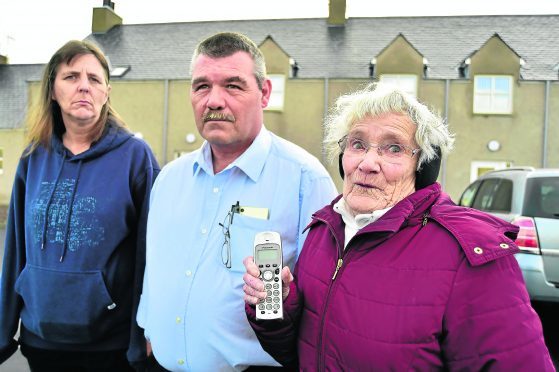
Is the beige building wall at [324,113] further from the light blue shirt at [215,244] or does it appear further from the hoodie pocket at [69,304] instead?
the hoodie pocket at [69,304]

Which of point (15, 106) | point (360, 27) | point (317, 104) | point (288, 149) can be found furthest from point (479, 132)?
point (15, 106)

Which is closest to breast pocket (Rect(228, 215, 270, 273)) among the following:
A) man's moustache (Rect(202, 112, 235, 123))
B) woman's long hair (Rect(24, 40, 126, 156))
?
man's moustache (Rect(202, 112, 235, 123))

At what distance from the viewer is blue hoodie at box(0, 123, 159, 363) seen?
2.38m

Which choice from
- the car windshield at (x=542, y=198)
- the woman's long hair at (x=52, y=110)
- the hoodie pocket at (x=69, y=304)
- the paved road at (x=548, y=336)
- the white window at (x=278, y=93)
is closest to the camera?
the hoodie pocket at (x=69, y=304)

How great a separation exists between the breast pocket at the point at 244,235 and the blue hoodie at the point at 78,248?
0.67m

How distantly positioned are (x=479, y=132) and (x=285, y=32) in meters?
10.6

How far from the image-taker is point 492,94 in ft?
60.7

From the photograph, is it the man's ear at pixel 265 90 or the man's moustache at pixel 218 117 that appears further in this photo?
the man's ear at pixel 265 90

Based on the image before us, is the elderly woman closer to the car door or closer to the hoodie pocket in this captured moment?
the hoodie pocket

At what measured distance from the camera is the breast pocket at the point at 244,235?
7.04ft

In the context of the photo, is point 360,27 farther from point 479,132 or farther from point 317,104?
point 479,132

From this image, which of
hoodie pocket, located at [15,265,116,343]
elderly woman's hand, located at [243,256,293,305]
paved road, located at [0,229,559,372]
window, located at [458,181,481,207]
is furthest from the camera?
window, located at [458,181,481,207]

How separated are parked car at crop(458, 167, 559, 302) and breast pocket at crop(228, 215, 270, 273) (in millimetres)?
3575

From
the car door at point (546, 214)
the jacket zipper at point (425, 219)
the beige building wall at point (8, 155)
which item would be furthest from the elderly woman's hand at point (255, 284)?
the beige building wall at point (8, 155)
